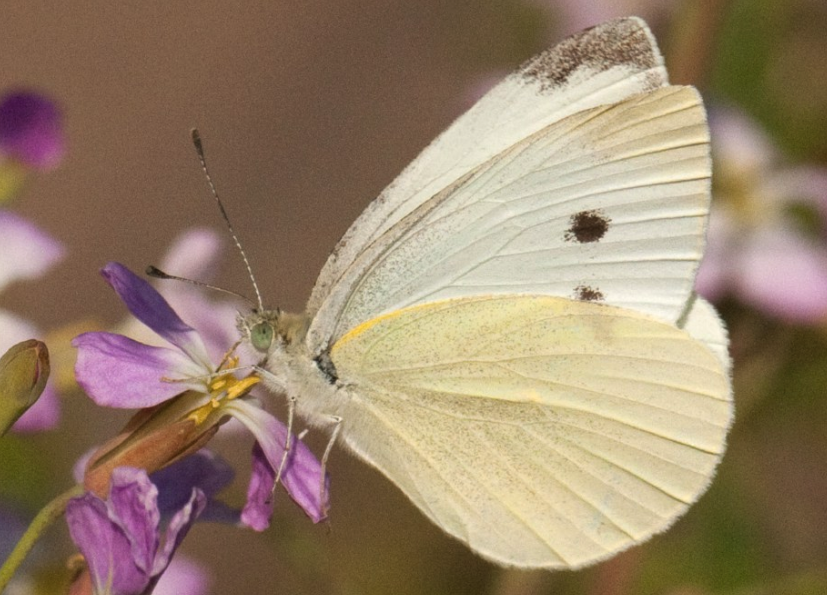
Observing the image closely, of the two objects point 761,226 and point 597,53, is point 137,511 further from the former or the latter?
point 761,226

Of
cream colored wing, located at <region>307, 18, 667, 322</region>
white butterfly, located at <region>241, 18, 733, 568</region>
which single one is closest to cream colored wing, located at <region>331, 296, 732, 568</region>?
white butterfly, located at <region>241, 18, 733, 568</region>

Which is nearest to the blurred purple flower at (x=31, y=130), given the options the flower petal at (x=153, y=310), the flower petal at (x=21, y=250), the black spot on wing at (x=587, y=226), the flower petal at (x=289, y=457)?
the flower petal at (x=21, y=250)

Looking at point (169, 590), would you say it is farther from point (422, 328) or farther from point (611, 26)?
point (611, 26)

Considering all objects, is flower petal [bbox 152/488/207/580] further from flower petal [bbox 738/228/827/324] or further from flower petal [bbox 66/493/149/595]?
flower petal [bbox 738/228/827/324]

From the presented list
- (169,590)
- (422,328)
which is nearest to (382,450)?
(422,328)

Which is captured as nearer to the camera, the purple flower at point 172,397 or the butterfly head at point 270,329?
the purple flower at point 172,397

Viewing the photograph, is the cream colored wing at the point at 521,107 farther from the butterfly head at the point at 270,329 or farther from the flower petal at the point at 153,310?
the flower petal at the point at 153,310

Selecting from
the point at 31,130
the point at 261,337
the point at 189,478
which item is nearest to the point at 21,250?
the point at 31,130
